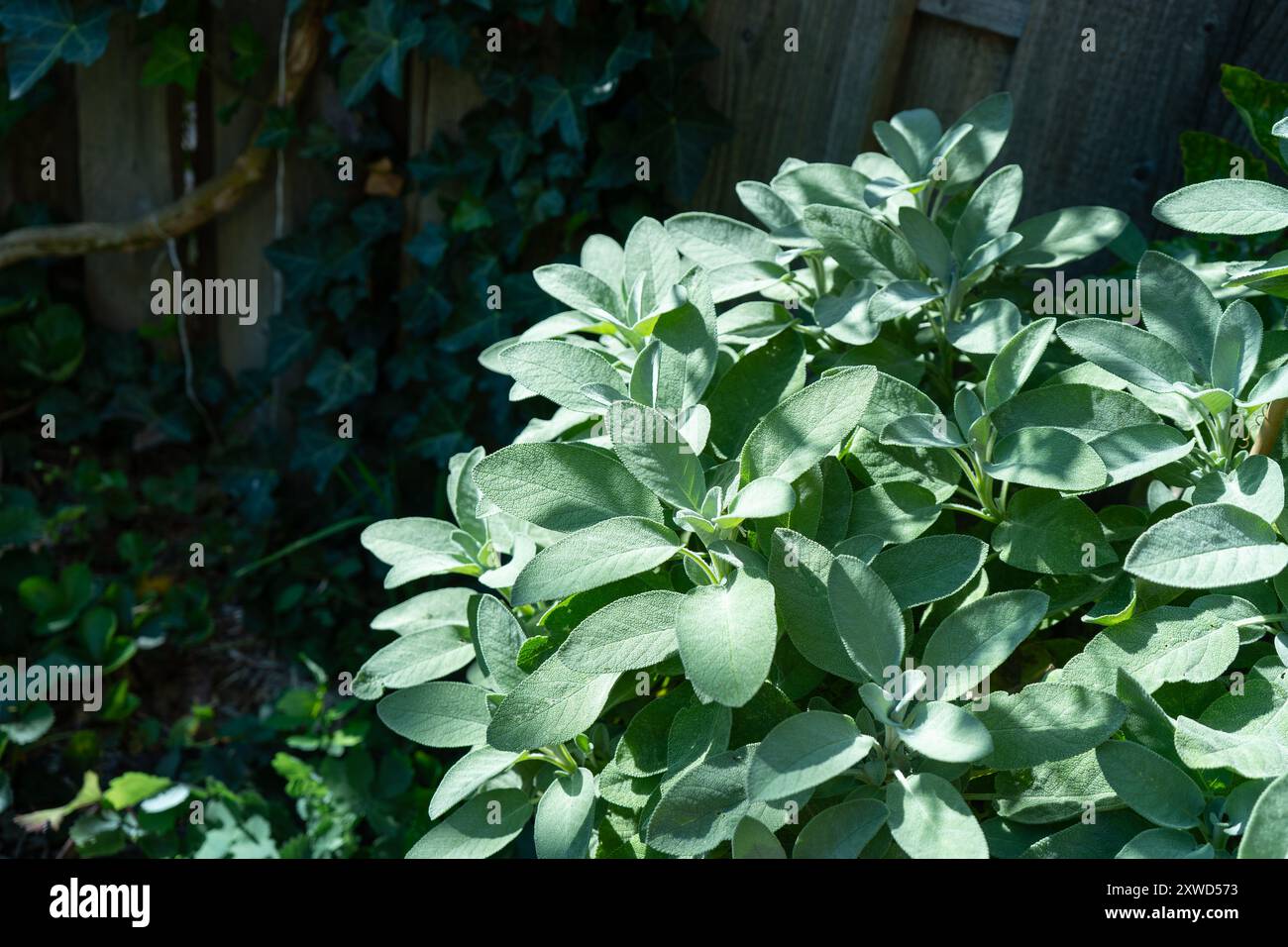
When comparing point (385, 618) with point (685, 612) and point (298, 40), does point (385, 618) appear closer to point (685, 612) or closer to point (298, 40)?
point (685, 612)

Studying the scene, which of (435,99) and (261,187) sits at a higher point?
(435,99)

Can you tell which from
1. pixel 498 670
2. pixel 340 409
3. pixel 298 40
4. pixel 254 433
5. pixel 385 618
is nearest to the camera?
pixel 498 670

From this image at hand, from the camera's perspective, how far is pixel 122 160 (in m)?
2.72

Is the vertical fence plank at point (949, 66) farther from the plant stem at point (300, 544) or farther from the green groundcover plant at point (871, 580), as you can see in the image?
the plant stem at point (300, 544)

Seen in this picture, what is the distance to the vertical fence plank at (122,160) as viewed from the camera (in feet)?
8.64

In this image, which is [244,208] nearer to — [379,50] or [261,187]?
[261,187]

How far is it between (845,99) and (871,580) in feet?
4.54

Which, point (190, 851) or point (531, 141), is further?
point (531, 141)

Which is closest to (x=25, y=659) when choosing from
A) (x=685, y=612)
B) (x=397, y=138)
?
(x=397, y=138)

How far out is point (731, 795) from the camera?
82 centimetres

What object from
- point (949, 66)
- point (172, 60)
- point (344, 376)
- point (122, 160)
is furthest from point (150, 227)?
point (949, 66)

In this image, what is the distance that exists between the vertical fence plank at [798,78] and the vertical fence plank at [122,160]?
1.38 meters

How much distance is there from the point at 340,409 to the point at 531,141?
0.78m
